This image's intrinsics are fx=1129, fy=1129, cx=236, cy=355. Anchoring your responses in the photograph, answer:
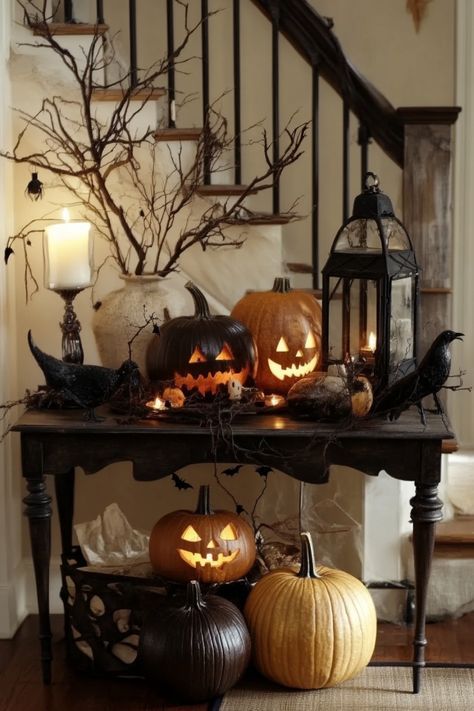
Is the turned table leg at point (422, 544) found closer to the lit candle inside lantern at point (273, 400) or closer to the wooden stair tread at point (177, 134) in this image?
the lit candle inside lantern at point (273, 400)

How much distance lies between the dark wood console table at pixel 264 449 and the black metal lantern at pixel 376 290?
0.19m

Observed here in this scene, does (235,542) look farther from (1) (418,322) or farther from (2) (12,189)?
(2) (12,189)

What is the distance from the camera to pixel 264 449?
2.84 metres

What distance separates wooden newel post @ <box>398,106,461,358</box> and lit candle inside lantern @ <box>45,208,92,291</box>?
0.96 metres

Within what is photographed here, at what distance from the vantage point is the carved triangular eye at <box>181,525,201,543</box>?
9.91ft

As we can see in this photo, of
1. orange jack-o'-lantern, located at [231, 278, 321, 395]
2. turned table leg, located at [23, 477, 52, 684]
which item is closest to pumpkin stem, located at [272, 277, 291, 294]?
orange jack-o'-lantern, located at [231, 278, 321, 395]

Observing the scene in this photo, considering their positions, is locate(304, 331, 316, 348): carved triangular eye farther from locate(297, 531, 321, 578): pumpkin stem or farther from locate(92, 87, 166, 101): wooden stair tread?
locate(92, 87, 166, 101): wooden stair tread

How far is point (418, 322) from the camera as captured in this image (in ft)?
A: 9.96

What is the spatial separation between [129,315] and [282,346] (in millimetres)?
440

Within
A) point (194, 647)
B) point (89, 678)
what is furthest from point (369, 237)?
point (89, 678)

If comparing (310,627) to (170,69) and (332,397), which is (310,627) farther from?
(170,69)

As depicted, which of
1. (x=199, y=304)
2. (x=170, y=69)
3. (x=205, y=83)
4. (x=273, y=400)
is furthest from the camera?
(x=205, y=83)

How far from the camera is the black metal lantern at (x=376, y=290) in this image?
2.95 metres

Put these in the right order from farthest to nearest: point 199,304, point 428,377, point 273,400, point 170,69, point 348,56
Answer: point 348,56 → point 170,69 → point 199,304 → point 273,400 → point 428,377
